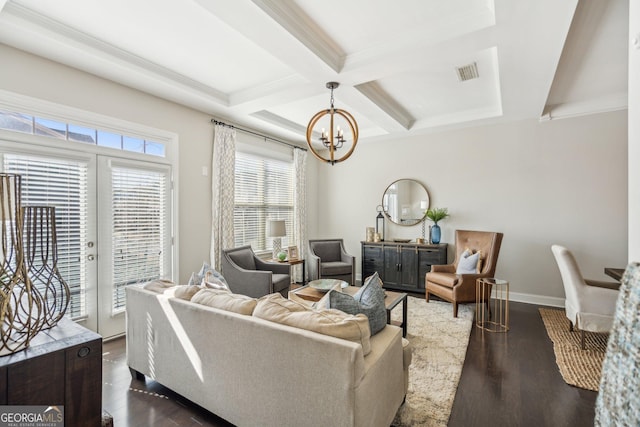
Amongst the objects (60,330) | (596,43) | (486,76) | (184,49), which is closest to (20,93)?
(184,49)

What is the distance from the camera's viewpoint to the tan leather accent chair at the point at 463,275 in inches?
148

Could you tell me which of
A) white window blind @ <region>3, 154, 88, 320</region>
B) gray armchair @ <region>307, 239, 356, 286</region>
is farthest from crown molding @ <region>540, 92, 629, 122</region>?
white window blind @ <region>3, 154, 88, 320</region>

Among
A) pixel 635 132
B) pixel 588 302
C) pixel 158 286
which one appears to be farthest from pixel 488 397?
pixel 158 286

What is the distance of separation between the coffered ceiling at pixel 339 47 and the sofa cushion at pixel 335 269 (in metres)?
2.44

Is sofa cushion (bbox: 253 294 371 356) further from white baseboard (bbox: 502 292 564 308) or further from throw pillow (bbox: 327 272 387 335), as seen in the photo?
white baseboard (bbox: 502 292 564 308)

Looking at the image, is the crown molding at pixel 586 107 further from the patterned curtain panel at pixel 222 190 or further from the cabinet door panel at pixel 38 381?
the cabinet door panel at pixel 38 381

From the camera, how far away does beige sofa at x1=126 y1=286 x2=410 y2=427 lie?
4.67 ft

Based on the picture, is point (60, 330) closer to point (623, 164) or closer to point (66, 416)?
point (66, 416)

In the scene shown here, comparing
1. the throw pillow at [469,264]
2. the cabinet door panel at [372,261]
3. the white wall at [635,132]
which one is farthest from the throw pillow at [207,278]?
the cabinet door panel at [372,261]

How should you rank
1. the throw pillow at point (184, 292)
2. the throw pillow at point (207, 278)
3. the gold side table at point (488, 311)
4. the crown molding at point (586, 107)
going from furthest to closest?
the crown molding at point (586, 107), the gold side table at point (488, 311), the throw pillow at point (207, 278), the throw pillow at point (184, 292)

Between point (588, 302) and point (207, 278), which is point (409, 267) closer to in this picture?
point (588, 302)

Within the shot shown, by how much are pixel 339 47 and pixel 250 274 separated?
8.98ft

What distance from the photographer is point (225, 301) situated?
192 centimetres

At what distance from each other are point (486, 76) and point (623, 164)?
233 cm
